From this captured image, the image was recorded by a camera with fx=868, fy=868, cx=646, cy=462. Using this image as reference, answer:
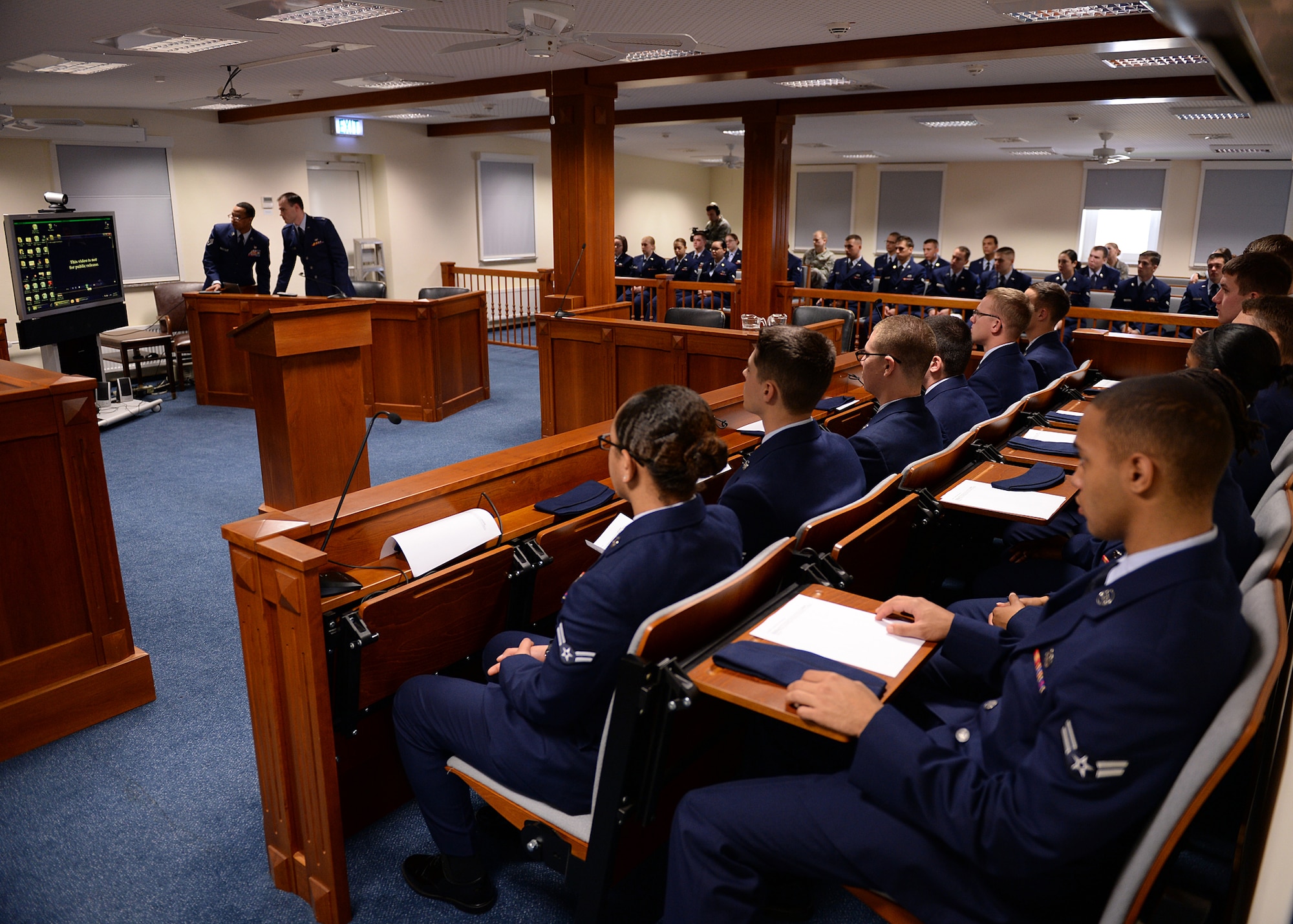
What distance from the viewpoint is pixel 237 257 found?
774cm

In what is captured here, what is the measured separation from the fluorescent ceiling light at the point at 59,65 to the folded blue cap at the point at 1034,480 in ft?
22.1

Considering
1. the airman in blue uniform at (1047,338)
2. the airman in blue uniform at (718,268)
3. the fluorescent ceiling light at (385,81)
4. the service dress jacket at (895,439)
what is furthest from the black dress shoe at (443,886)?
the airman in blue uniform at (718,268)

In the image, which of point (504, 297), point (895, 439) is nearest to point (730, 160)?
point (504, 297)

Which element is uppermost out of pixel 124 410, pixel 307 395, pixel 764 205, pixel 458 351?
pixel 764 205

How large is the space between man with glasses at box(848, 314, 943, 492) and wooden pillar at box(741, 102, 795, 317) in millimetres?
6191

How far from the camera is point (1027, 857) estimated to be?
1.21 m

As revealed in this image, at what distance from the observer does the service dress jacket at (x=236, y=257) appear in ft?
25.1

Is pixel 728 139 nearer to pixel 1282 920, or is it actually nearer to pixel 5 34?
pixel 5 34

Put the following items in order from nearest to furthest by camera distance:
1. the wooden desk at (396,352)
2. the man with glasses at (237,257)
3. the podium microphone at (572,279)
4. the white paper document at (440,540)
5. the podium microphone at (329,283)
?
the white paper document at (440,540) < the podium microphone at (572,279) < the wooden desk at (396,352) < the podium microphone at (329,283) < the man with glasses at (237,257)

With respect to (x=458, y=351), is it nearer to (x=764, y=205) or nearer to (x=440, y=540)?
(x=764, y=205)

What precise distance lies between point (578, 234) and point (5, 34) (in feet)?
13.2

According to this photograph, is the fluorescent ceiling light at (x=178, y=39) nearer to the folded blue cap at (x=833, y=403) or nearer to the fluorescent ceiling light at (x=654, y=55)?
the fluorescent ceiling light at (x=654, y=55)

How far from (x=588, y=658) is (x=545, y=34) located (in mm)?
3980

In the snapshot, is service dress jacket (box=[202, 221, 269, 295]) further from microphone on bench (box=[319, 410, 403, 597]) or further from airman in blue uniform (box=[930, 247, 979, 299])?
airman in blue uniform (box=[930, 247, 979, 299])
